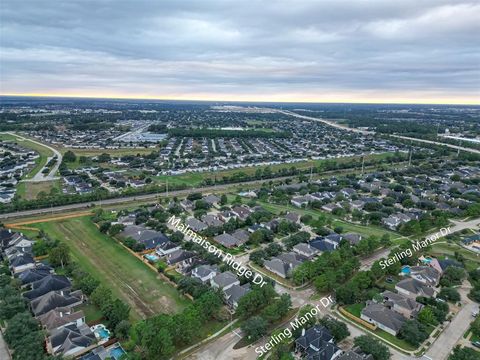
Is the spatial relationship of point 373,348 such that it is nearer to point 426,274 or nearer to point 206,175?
point 426,274

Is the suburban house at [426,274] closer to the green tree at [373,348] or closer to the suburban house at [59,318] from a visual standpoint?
the green tree at [373,348]

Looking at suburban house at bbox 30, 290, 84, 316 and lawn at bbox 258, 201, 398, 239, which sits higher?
suburban house at bbox 30, 290, 84, 316

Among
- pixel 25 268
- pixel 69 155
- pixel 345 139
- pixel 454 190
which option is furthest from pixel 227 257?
pixel 345 139

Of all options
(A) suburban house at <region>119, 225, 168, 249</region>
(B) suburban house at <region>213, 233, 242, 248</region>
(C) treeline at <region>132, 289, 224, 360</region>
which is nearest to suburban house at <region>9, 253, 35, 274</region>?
(A) suburban house at <region>119, 225, 168, 249</region>

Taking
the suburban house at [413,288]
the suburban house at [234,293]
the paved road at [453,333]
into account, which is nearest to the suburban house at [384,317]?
the paved road at [453,333]

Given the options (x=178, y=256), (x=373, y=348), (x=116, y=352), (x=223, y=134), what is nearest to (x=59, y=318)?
(x=116, y=352)

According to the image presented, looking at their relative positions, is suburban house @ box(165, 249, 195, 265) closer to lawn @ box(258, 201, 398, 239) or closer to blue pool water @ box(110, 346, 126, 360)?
blue pool water @ box(110, 346, 126, 360)

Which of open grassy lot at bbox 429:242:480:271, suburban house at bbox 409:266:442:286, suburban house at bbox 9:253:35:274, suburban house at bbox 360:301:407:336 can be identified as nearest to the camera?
suburban house at bbox 360:301:407:336
